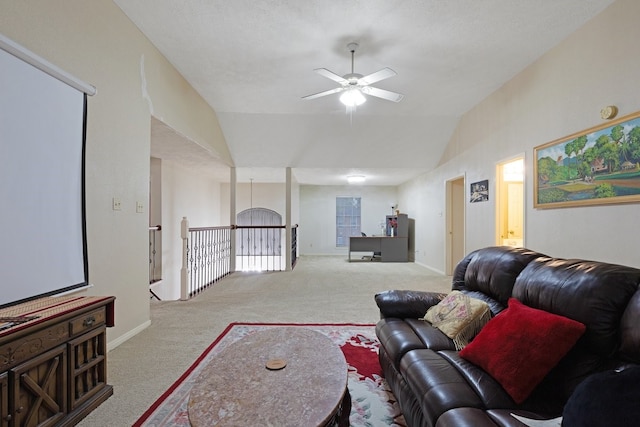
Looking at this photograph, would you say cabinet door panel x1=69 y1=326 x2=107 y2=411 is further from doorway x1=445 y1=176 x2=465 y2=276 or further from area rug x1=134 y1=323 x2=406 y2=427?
doorway x1=445 y1=176 x2=465 y2=276

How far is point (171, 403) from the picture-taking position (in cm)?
195

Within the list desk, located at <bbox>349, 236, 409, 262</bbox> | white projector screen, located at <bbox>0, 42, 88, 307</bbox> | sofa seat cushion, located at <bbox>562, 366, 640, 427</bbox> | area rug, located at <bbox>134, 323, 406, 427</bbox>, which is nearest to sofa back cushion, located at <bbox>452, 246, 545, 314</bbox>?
area rug, located at <bbox>134, 323, 406, 427</bbox>

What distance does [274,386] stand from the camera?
1.34m

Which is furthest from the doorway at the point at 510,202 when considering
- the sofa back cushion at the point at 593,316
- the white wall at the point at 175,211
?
the white wall at the point at 175,211

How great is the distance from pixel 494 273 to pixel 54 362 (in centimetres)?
266

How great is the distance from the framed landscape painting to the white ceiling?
108cm

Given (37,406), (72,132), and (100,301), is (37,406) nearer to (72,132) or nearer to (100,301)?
(100,301)

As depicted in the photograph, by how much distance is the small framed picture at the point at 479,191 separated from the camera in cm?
470

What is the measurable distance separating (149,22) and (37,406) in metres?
3.13

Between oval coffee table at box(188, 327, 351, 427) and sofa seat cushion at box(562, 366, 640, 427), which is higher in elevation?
sofa seat cushion at box(562, 366, 640, 427)

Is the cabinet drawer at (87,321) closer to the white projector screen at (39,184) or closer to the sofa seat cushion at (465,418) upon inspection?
the white projector screen at (39,184)

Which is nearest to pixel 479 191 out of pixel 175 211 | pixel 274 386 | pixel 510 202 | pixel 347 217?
pixel 510 202

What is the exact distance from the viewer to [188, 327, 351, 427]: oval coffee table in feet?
3.75

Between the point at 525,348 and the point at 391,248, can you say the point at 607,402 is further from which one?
the point at 391,248
